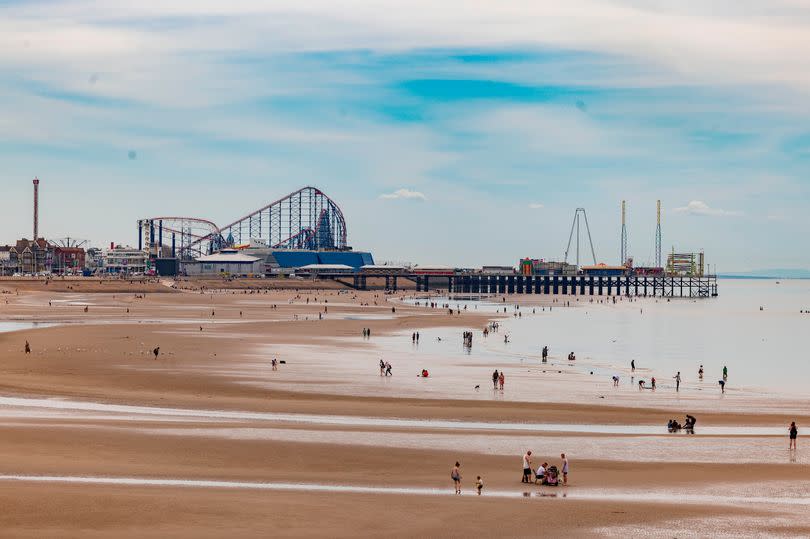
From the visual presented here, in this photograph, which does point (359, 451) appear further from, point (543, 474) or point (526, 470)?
point (543, 474)

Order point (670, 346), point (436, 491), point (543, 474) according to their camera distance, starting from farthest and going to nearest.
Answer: point (670, 346) → point (543, 474) → point (436, 491)

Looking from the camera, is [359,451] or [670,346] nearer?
[359,451]

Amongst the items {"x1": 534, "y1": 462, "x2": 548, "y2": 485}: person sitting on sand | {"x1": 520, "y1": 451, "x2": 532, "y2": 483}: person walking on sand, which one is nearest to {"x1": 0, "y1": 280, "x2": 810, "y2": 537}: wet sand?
{"x1": 520, "y1": 451, "x2": 532, "y2": 483}: person walking on sand

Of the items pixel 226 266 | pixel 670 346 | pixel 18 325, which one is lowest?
pixel 670 346

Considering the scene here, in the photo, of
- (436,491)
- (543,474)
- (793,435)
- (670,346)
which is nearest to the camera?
(436,491)

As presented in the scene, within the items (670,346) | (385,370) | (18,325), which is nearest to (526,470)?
(385,370)

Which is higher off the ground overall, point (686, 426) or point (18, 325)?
point (18, 325)

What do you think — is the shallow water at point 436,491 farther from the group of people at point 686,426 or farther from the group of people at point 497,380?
the group of people at point 497,380

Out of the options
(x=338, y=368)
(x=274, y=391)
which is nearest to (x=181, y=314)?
(x=338, y=368)
